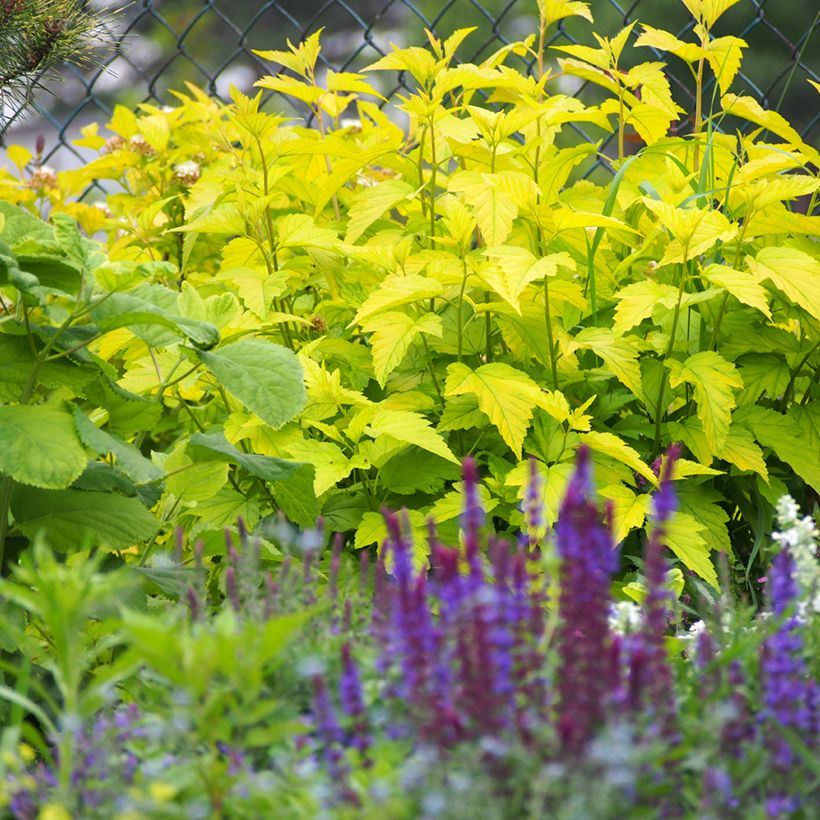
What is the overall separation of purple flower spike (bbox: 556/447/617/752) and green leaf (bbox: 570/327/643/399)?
3.61 ft

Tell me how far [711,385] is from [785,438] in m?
0.26

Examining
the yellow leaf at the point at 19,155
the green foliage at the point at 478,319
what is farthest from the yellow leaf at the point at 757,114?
the yellow leaf at the point at 19,155

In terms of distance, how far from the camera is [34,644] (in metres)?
1.63

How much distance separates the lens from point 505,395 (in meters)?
2.17

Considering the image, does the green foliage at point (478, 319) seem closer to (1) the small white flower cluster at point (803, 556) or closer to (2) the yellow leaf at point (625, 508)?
(2) the yellow leaf at point (625, 508)

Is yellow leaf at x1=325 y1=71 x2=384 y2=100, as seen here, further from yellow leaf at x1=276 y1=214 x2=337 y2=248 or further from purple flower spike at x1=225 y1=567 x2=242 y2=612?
purple flower spike at x1=225 y1=567 x2=242 y2=612

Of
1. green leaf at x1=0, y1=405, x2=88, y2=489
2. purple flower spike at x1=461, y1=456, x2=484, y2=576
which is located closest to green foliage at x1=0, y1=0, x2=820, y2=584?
green leaf at x1=0, y1=405, x2=88, y2=489

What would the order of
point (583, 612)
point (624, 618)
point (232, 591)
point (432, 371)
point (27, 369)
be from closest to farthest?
point (583, 612) < point (232, 591) < point (624, 618) < point (27, 369) < point (432, 371)

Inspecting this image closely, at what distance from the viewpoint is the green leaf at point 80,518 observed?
1.90 meters

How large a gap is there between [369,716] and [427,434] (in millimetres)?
928

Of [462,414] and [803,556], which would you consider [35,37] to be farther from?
[803,556]

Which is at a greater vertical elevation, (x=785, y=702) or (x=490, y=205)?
(x=490, y=205)

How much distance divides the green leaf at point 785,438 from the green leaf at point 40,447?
51.1 inches

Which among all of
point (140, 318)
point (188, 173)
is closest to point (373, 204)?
point (140, 318)
